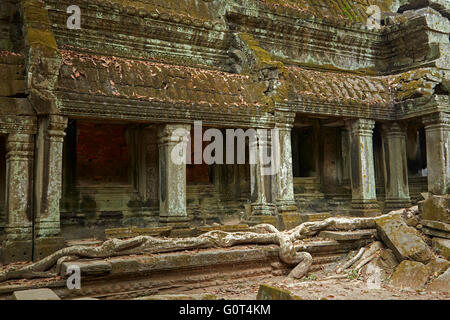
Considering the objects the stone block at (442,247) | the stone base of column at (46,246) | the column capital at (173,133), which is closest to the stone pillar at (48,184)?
the stone base of column at (46,246)

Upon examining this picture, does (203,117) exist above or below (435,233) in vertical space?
above

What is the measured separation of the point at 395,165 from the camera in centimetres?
1032

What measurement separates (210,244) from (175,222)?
2.95 feet

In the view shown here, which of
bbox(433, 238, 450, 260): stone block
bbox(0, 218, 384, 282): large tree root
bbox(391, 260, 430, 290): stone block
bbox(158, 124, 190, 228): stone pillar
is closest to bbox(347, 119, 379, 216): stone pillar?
bbox(0, 218, 384, 282): large tree root

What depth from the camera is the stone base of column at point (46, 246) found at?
6285mm

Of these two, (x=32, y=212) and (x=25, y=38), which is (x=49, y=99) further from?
(x=32, y=212)

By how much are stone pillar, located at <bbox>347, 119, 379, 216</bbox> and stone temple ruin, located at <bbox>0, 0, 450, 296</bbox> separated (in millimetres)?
35

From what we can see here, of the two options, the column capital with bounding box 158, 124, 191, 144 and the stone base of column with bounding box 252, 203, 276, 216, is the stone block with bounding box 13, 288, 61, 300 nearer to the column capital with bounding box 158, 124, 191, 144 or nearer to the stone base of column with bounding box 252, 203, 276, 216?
the column capital with bounding box 158, 124, 191, 144

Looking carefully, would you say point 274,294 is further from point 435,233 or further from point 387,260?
point 435,233

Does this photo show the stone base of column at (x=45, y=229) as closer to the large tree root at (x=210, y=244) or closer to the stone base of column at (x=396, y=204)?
the large tree root at (x=210, y=244)

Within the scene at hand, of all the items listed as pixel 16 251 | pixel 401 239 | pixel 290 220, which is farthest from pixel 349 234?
pixel 16 251

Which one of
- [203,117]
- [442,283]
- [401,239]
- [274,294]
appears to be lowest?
[442,283]

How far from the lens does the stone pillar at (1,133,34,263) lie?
628 centimetres
